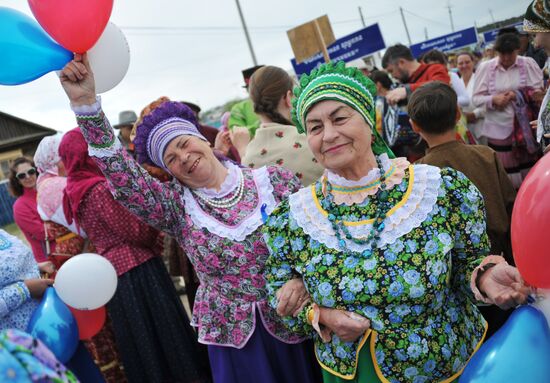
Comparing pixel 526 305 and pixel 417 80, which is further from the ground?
pixel 417 80

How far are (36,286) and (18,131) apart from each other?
3276 cm

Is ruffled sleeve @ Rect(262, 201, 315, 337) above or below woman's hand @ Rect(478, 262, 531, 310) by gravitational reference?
above

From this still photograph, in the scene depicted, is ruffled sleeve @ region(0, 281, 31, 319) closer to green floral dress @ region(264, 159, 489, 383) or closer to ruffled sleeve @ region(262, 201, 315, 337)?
ruffled sleeve @ region(262, 201, 315, 337)

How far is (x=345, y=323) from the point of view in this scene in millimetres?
1549

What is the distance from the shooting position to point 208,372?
3021mm

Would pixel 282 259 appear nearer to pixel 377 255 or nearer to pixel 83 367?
pixel 377 255

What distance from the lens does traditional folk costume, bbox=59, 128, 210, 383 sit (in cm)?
289

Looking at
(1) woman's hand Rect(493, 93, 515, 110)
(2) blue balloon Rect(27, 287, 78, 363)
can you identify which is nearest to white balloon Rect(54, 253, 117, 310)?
(2) blue balloon Rect(27, 287, 78, 363)

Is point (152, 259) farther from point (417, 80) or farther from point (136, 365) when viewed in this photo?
point (417, 80)

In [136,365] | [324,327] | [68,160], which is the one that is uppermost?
[68,160]

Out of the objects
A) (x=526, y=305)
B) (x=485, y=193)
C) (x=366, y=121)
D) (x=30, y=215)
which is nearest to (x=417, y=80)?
(x=485, y=193)

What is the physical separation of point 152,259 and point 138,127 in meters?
1.15

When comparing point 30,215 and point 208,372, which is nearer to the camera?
point 208,372

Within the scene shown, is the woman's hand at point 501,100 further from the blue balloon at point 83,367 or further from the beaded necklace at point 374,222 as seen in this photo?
the blue balloon at point 83,367
